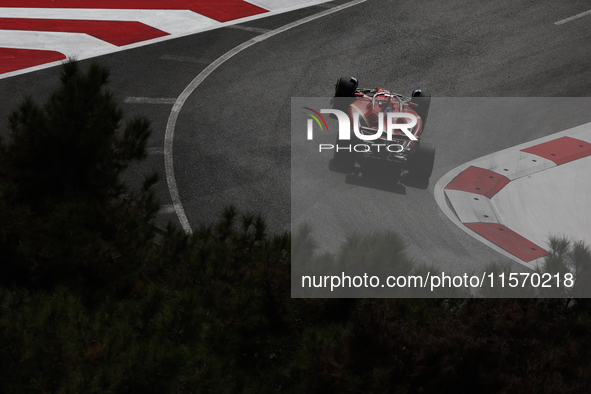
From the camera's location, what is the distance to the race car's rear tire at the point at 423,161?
10883 mm

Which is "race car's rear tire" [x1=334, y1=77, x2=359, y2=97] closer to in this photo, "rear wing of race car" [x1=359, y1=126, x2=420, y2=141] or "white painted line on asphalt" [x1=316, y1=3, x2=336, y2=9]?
"rear wing of race car" [x1=359, y1=126, x2=420, y2=141]

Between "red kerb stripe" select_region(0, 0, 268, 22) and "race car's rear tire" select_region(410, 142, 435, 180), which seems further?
"red kerb stripe" select_region(0, 0, 268, 22)

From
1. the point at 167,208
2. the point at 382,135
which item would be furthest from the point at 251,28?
the point at 167,208

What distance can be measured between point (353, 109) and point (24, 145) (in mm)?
7198

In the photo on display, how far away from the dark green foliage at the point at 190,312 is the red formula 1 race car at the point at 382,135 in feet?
18.2

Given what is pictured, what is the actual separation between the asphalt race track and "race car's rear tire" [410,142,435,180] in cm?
27

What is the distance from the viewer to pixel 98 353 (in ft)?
10.7

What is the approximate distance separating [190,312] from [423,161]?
26.4ft

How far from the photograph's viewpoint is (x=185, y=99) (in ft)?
44.8

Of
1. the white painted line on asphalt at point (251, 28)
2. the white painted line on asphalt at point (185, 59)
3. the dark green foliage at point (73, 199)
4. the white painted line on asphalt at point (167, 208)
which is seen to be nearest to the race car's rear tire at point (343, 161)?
the white painted line on asphalt at point (167, 208)

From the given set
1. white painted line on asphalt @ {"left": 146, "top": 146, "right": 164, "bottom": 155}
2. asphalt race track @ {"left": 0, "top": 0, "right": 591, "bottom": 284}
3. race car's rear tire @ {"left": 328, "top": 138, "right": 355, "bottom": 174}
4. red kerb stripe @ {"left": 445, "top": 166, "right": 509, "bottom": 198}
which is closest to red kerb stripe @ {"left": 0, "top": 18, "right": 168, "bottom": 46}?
asphalt race track @ {"left": 0, "top": 0, "right": 591, "bottom": 284}

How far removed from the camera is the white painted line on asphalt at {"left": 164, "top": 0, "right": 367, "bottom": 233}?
1045cm

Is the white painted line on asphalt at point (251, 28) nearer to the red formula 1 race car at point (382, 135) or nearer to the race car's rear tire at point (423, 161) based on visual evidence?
the red formula 1 race car at point (382, 135)

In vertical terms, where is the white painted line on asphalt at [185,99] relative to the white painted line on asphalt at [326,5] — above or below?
below
